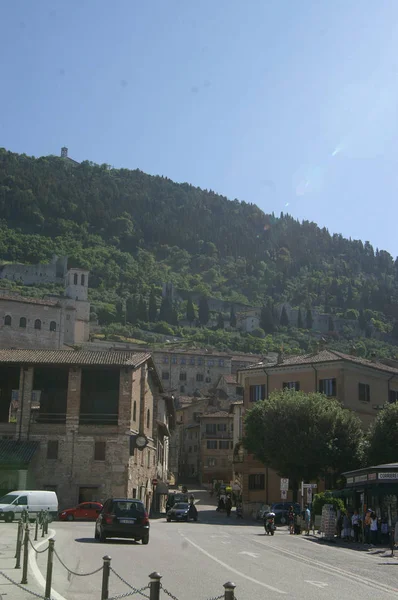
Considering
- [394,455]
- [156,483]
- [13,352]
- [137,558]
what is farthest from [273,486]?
[137,558]

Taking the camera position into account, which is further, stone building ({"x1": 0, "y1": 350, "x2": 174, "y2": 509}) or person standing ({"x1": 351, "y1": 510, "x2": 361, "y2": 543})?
stone building ({"x1": 0, "y1": 350, "x2": 174, "y2": 509})

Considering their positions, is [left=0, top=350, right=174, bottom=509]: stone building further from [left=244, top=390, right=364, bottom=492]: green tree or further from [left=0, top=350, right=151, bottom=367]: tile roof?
[left=244, top=390, right=364, bottom=492]: green tree

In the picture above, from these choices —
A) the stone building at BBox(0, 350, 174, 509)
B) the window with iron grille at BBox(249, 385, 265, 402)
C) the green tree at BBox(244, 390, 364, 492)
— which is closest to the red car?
the stone building at BBox(0, 350, 174, 509)

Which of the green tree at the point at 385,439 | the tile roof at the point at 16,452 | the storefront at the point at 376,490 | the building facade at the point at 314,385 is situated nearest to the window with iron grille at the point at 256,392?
the building facade at the point at 314,385

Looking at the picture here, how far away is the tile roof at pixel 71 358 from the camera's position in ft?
160

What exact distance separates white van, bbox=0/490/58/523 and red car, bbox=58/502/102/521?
4.87 metres

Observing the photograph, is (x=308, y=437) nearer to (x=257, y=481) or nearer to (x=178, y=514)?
(x=178, y=514)

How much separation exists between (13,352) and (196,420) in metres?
60.0

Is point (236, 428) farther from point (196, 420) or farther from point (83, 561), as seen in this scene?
point (83, 561)

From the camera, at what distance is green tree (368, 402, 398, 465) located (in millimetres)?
45625

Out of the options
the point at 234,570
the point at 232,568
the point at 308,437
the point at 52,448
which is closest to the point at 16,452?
the point at 52,448

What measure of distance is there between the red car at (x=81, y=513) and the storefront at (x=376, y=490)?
1486 cm

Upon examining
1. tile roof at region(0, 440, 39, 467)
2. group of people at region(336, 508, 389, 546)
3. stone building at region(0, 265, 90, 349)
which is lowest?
group of people at region(336, 508, 389, 546)

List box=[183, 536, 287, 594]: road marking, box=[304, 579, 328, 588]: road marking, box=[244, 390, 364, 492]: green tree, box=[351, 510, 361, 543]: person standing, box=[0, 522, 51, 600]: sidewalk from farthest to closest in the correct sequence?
box=[244, 390, 364, 492]: green tree, box=[351, 510, 361, 543]: person standing, box=[304, 579, 328, 588]: road marking, box=[183, 536, 287, 594]: road marking, box=[0, 522, 51, 600]: sidewalk
